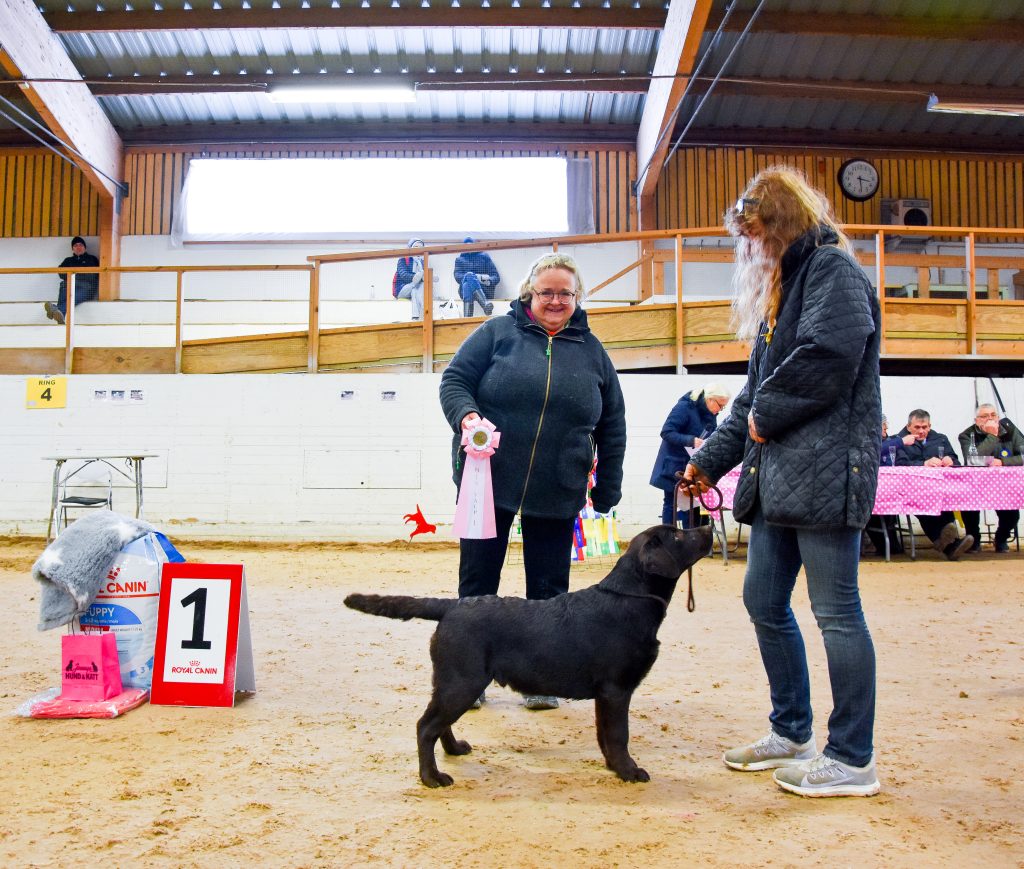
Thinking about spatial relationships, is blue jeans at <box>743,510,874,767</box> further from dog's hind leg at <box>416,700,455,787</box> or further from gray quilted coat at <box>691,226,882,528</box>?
dog's hind leg at <box>416,700,455,787</box>

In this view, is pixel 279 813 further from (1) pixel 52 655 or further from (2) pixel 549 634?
(1) pixel 52 655

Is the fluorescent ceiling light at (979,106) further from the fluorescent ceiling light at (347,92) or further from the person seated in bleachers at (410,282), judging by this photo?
the fluorescent ceiling light at (347,92)

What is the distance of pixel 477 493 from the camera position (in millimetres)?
2744

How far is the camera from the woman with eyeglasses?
281cm

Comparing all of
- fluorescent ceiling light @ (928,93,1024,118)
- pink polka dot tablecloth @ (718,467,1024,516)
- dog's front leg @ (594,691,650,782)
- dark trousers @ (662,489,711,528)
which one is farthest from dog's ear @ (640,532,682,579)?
fluorescent ceiling light @ (928,93,1024,118)

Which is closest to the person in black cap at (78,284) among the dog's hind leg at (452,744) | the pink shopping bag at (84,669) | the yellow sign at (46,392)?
the yellow sign at (46,392)

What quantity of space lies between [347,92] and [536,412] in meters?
9.78

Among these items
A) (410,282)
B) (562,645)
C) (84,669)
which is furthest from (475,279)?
(562,645)

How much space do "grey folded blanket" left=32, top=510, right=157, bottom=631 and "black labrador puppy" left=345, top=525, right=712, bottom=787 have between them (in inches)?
Result: 46.3

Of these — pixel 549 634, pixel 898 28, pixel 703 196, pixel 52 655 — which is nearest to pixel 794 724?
pixel 549 634

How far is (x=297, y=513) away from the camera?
27.3 feet

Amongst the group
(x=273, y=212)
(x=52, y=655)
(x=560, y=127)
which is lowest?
(x=52, y=655)

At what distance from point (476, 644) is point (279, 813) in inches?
24.1

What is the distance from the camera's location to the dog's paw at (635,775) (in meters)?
2.22
